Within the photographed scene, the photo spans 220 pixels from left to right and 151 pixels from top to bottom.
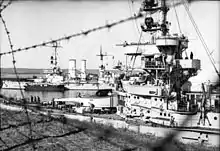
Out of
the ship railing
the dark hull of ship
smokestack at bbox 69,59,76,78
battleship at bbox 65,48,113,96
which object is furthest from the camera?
smokestack at bbox 69,59,76,78

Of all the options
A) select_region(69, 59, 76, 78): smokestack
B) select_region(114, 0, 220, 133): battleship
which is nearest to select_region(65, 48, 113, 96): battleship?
select_region(69, 59, 76, 78): smokestack

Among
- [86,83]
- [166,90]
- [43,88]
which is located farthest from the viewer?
[86,83]

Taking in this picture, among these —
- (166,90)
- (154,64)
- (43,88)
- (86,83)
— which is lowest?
(43,88)

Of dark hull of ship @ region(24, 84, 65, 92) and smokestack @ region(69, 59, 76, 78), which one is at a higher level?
smokestack @ region(69, 59, 76, 78)

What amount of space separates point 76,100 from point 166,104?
31.1ft

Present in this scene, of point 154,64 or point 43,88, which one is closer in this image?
point 154,64

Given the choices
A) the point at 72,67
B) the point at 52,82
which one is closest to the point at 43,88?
the point at 52,82

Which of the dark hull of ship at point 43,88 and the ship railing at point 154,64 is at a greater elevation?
the ship railing at point 154,64

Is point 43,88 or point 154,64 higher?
point 154,64

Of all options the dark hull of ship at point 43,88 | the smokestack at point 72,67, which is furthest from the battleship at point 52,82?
the smokestack at point 72,67

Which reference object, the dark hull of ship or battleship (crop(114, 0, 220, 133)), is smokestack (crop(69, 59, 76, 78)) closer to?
the dark hull of ship

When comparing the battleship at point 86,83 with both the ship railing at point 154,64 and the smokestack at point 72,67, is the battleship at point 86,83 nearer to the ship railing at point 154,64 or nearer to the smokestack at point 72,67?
the smokestack at point 72,67

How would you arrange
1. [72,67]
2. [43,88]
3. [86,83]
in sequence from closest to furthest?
[43,88]
[86,83]
[72,67]

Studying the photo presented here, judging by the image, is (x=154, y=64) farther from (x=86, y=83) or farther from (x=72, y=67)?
(x=72, y=67)
